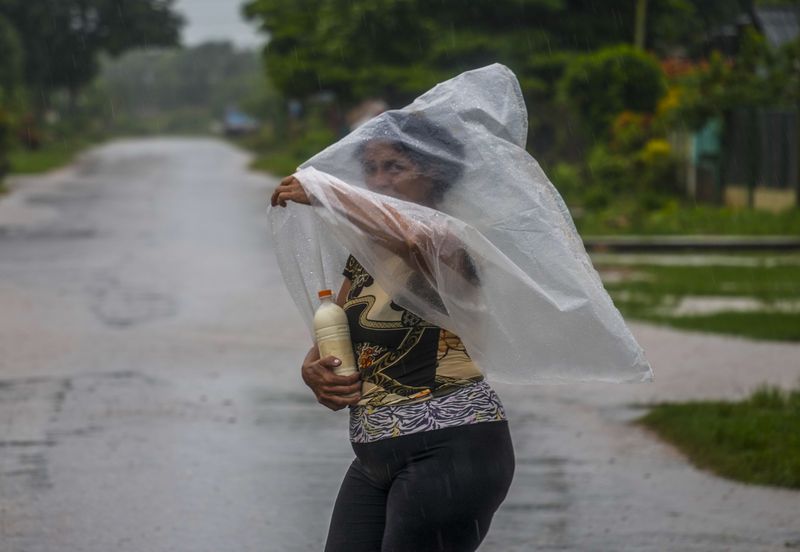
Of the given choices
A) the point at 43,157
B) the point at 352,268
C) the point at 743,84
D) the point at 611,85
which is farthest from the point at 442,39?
the point at 352,268

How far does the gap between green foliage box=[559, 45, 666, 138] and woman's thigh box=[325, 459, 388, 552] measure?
22288 mm

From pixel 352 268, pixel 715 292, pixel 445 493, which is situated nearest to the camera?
pixel 445 493

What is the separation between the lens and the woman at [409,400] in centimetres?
335

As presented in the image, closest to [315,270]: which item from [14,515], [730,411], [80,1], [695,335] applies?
[14,515]

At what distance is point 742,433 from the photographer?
7438mm

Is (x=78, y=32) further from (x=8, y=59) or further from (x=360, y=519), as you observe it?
(x=360, y=519)

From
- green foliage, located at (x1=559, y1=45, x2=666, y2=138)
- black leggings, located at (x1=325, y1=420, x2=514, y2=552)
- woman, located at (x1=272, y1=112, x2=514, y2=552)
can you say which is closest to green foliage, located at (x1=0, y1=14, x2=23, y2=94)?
green foliage, located at (x1=559, y1=45, x2=666, y2=138)

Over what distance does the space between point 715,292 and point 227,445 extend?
7491 millimetres

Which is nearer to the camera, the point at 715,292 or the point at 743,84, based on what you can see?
the point at 715,292

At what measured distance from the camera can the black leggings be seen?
3.33 meters

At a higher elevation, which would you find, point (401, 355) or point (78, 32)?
point (401, 355)

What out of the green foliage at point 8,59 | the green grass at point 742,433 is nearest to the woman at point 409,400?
the green grass at point 742,433

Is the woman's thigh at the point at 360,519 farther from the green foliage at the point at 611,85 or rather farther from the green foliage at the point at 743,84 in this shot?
the green foliage at the point at 611,85

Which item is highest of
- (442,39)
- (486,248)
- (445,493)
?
(486,248)
